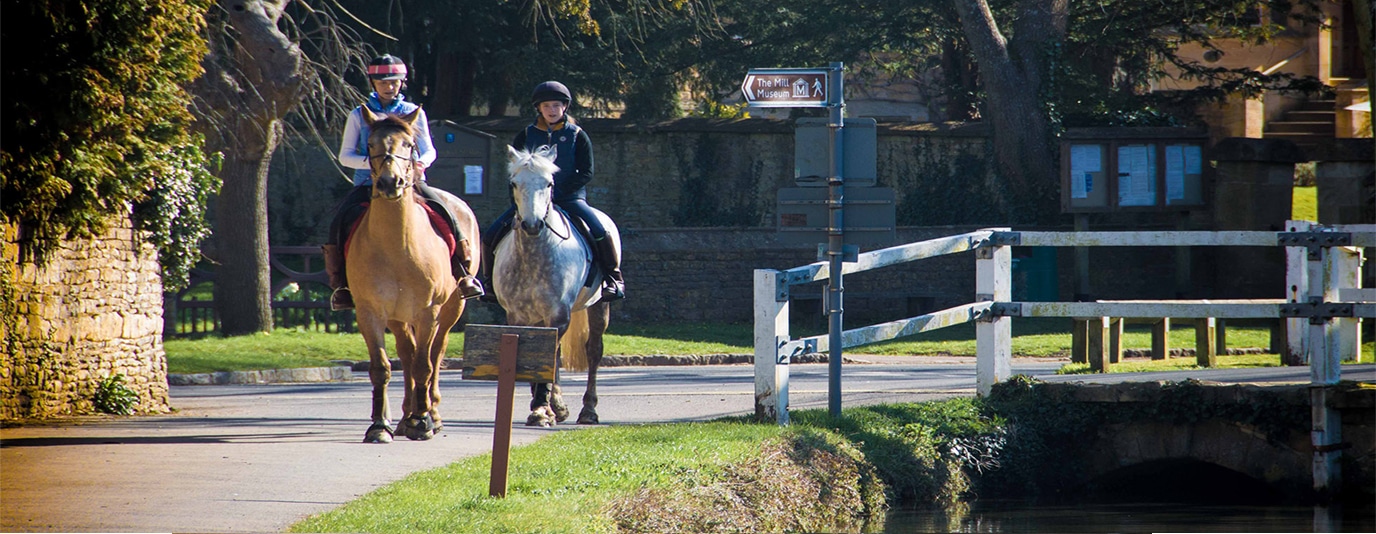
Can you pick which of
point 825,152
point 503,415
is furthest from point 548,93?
point 503,415

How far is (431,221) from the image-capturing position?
426 inches

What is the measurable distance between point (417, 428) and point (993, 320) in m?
4.42

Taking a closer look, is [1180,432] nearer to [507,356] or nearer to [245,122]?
[507,356]

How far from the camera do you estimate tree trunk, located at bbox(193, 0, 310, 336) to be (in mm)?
18281

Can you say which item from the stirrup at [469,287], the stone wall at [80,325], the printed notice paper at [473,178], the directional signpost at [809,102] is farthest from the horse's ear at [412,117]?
the printed notice paper at [473,178]

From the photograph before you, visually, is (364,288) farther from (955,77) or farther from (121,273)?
(955,77)

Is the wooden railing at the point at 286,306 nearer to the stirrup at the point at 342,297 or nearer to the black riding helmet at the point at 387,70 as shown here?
the stirrup at the point at 342,297

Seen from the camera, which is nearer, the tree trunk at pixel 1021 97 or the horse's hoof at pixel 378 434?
the horse's hoof at pixel 378 434

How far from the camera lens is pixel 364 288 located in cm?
1030

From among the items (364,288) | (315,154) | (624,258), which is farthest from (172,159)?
(315,154)

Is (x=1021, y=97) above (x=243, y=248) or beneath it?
above

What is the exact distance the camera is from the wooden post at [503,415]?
786cm

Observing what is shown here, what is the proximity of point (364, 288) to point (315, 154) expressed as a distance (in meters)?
21.1

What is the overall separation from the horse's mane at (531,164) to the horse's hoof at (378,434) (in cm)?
203
